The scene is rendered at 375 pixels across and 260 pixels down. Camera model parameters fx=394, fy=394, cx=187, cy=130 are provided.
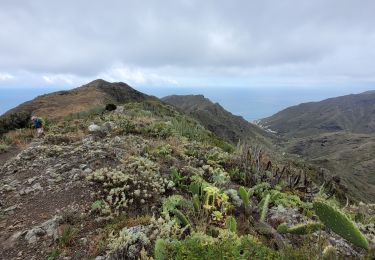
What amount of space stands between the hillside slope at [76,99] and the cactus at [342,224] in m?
28.4

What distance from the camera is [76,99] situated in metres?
48.8

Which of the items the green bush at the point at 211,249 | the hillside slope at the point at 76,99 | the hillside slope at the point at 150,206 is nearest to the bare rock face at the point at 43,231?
the hillside slope at the point at 150,206

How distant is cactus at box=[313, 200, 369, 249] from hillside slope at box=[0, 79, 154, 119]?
93.2 ft

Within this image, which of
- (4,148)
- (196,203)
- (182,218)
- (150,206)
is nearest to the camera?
(182,218)

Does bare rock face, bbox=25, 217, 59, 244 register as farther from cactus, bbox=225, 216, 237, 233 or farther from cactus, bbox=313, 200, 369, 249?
cactus, bbox=313, 200, 369, 249

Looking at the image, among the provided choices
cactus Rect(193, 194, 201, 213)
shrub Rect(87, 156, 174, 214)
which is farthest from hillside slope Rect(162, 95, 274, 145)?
cactus Rect(193, 194, 201, 213)

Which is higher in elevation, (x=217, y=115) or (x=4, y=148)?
(x=4, y=148)

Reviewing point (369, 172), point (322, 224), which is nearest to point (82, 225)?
point (322, 224)

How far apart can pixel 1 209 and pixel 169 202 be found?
11.6ft

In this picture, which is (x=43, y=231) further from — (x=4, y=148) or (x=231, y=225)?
(x=4, y=148)

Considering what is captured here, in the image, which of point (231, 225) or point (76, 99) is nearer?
point (231, 225)

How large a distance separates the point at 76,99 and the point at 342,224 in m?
45.7

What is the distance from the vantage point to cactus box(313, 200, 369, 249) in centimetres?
641

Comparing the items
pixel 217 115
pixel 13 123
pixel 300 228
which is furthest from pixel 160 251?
pixel 217 115
